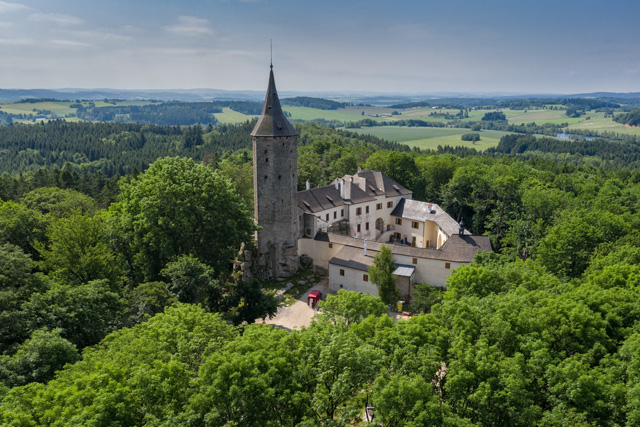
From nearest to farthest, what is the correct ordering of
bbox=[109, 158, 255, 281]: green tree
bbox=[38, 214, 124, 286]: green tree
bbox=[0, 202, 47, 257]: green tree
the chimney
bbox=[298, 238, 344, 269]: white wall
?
1. bbox=[38, 214, 124, 286]: green tree
2. bbox=[109, 158, 255, 281]: green tree
3. bbox=[0, 202, 47, 257]: green tree
4. bbox=[298, 238, 344, 269]: white wall
5. the chimney

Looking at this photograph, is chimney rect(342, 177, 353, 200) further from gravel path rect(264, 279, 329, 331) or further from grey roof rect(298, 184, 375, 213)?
gravel path rect(264, 279, 329, 331)

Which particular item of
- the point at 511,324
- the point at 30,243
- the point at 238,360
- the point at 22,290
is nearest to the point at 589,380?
the point at 511,324

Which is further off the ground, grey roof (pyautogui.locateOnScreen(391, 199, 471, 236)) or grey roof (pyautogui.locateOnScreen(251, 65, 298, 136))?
grey roof (pyautogui.locateOnScreen(251, 65, 298, 136))

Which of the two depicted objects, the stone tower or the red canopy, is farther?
the stone tower

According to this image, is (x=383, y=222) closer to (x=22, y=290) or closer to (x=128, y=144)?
(x=22, y=290)

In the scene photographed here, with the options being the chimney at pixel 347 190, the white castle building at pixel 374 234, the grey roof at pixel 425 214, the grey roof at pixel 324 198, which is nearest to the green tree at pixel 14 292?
the white castle building at pixel 374 234

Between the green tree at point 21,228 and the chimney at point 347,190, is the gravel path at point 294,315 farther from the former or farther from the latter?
the green tree at point 21,228

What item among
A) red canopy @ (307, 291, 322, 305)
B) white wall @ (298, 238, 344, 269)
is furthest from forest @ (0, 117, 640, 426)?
white wall @ (298, 238, 344, 269)

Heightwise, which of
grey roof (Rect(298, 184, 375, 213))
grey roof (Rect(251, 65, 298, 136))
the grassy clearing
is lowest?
the grassy clearing
